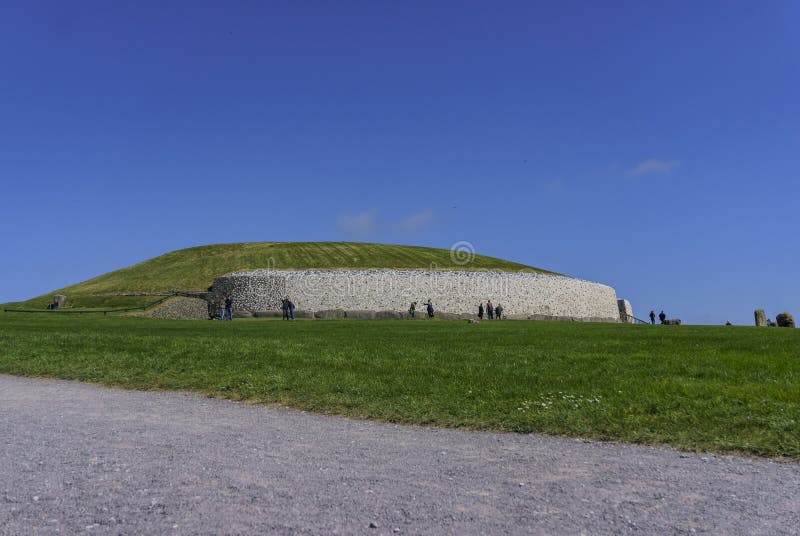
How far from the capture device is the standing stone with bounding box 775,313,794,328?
4819 cm

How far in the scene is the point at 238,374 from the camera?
1387 cm

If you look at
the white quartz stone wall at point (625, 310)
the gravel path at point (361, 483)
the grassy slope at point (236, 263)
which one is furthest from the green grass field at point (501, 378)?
the white quartz stone wall at point (625, 310)

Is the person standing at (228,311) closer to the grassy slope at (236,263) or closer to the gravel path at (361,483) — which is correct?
the grassy slope at (236,263)

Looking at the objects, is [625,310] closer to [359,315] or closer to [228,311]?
[359,315]

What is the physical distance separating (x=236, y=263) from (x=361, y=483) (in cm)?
7567

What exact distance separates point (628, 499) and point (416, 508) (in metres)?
1.95

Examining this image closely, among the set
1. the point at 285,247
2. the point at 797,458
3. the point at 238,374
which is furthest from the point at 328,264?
the point at 797,458

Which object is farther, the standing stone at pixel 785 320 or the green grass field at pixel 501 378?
the standing stone at pixel 785 320

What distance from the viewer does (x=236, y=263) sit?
78.8m

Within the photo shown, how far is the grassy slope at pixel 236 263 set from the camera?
68.6 m

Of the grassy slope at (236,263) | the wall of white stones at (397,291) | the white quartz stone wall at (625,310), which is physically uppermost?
the grassy slope at (236,263)

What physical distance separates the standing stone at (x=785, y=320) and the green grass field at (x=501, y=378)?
3469 centimetres

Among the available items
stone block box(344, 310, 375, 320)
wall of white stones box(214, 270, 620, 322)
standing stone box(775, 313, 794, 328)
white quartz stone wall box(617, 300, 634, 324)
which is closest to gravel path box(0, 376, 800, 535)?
stone block box(344, 310, 375, 320)

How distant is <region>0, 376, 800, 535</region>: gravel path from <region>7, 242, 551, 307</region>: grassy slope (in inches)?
2272
